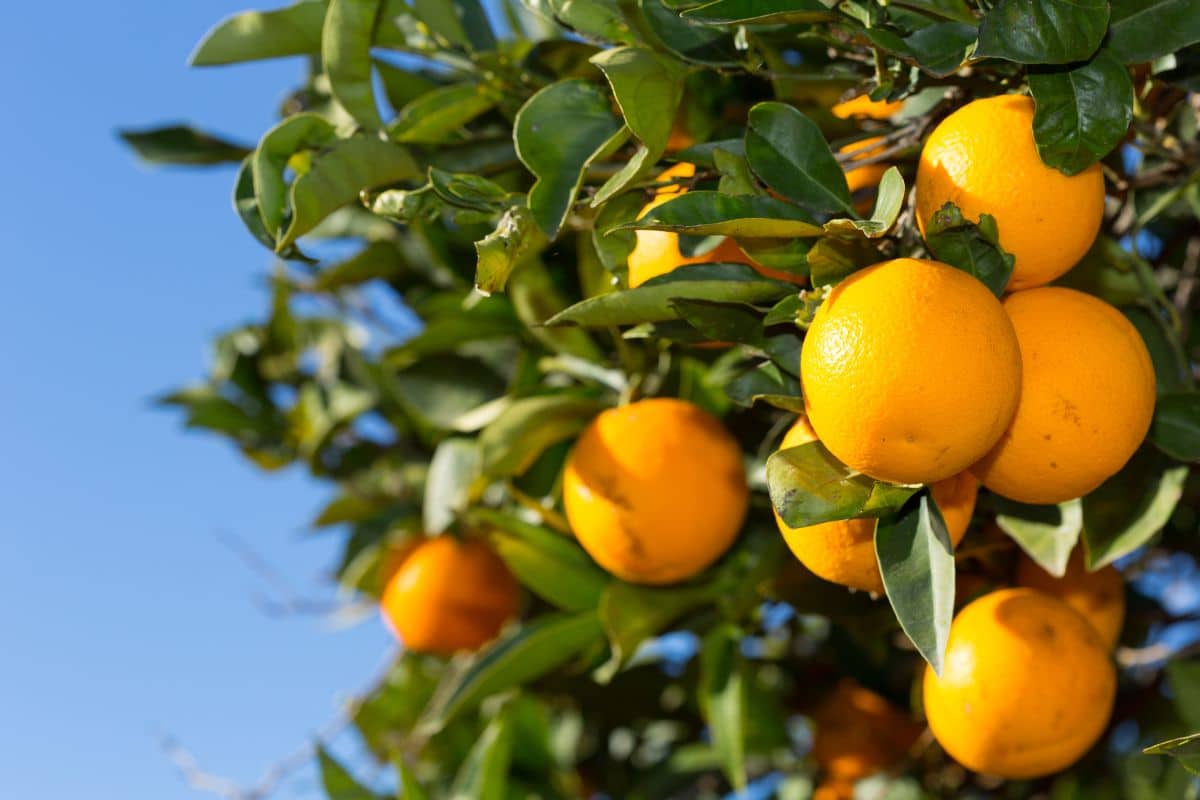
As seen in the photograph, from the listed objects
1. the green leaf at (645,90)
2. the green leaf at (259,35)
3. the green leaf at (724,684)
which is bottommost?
the green leaf at (724,684)

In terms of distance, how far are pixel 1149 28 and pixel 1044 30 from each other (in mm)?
136

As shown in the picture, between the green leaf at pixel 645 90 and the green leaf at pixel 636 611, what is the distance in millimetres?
603

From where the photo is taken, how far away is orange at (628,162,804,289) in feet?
3.59

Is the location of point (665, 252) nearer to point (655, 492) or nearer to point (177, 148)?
point (655, 492)

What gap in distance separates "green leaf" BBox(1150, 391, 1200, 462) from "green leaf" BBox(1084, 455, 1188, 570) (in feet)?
0.18

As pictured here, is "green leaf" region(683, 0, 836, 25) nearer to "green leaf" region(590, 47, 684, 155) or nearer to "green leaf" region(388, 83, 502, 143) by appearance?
"green leaf" region(590, 47, 684, 155)

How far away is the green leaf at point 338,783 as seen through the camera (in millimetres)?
1696

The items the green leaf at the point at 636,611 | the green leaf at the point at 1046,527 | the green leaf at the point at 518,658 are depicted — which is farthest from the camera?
the green leaf at the point at 518,658

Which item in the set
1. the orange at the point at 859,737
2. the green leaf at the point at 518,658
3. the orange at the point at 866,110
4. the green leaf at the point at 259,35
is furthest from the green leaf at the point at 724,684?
the green leaf at the point at 259,35

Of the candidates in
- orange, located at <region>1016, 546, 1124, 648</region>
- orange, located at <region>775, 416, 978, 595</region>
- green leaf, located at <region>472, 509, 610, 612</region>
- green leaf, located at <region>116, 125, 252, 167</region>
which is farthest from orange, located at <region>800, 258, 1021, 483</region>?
green leaf, located at <region>116, 125, 252, 167</region>

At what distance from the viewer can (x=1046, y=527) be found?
1.12 metres

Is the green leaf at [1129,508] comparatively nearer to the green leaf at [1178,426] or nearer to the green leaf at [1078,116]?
the green leaf at [1178,426]

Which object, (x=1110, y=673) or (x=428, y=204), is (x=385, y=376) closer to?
(x=428, y=204)

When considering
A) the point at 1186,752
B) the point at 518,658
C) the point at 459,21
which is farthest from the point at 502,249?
the point at 518,658
